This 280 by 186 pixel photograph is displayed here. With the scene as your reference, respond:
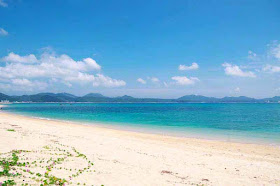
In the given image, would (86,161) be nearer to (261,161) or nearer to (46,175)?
(46,175)

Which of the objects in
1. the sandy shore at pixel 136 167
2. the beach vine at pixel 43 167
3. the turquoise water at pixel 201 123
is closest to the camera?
the beach vine at pixel 43 167

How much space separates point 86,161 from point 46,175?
Result: 3.38 m

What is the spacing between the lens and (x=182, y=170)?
487 inches

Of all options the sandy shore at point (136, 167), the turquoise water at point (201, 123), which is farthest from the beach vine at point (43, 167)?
the turquoise water at point (201, 123)

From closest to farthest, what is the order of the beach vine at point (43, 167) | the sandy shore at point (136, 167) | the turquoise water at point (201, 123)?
the beach vine at point (43, 167), the sandy shore at point (136, 167), the turquoise water at point (201, 123)

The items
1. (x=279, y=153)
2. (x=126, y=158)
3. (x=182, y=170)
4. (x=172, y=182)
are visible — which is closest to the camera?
(x=172, y=182)

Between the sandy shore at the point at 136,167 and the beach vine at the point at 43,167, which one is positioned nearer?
the beach vine at the point at 43,167

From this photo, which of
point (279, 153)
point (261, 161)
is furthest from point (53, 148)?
point (279, 153)

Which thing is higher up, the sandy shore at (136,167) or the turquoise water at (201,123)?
the sandy shore at (136,167)

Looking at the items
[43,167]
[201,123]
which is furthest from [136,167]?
[201,123]

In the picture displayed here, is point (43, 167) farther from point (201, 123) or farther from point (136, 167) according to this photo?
point (201, 123)

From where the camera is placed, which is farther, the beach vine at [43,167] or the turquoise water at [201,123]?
the turquoise water at [201,123]

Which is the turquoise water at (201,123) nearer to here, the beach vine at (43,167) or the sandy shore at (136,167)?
the sandy shore at (136,167)

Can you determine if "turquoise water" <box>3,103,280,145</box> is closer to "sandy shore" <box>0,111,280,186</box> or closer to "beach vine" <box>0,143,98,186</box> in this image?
"sandy shore" <box>0,111,280,186</box>
